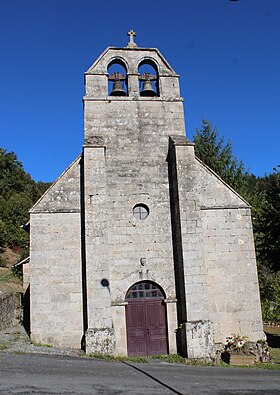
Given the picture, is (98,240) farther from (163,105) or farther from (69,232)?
(163,105)

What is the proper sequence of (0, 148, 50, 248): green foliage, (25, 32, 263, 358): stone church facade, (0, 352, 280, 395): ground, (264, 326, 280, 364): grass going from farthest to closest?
(0, 148, 50, 248): green foliage
(264, 326, 280, 364): grass
(25, 32, 263, 358): stone church facade
(0, 352, 280, 395): ground

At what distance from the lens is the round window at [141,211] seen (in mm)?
13023

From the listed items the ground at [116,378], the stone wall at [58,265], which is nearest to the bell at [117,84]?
the stone wall at [58,265]

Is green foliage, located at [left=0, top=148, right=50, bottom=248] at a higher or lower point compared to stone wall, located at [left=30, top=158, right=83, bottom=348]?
higher

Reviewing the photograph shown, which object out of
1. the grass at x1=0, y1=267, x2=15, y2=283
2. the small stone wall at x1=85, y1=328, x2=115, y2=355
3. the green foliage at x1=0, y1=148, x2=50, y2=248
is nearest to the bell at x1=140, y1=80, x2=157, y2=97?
the small stone wall at x1=85, y1=328, x2=115, y2=355

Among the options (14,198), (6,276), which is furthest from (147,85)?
→ (14,198)

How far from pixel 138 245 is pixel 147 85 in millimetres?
6185

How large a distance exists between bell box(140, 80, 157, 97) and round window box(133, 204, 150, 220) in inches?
174

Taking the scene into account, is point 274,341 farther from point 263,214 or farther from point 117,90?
point 117,90

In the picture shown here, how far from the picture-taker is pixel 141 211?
13102mm

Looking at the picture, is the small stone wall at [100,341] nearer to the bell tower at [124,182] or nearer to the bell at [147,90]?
the bell tower at [124,182]

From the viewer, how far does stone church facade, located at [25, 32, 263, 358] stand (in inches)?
461

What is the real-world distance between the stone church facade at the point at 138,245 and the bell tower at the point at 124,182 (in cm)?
4

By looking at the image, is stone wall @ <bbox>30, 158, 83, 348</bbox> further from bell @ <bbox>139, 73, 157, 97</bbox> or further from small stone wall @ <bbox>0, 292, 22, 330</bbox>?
bell @ <bbox>139, 73, 157, 97</bbox>
